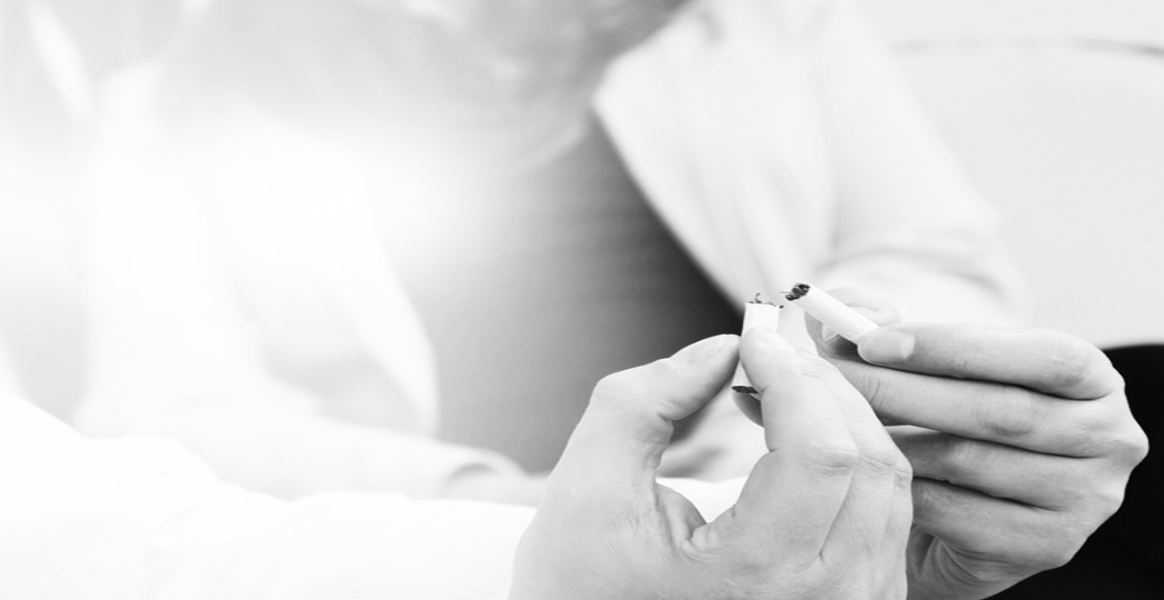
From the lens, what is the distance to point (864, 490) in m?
0.26

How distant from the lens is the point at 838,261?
2.09ft

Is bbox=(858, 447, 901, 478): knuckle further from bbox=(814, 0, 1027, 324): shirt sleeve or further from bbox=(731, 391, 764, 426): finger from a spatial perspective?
bbox=(814, 0, 1027, 324): shirt sleeve

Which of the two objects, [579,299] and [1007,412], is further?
[579,299]

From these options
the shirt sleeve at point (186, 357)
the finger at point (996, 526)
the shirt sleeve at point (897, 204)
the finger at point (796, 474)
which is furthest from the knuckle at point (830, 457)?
the shirt sleeve at point (897, 204)

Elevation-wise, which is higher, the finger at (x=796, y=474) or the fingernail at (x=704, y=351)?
the fingernail at (x=704, y=351)

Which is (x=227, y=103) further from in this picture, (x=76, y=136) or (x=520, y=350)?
(x=520, y=350)

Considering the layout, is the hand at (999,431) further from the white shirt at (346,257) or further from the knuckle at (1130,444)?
the white shirt at (346,257)

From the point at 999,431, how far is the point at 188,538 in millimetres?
301

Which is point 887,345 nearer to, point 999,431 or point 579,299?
point 999,431

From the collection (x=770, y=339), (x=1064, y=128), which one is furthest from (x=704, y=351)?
(x=1064, y=128)

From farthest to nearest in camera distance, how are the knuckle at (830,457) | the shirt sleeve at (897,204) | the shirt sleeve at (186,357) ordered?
the shirt sleeve at (897,204) < the shirt sleeve at (186,357) < the knuckle at (830,457)

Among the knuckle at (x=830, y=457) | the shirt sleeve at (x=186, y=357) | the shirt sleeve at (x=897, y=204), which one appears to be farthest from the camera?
the shirt sleeve at (x=897, y=204)

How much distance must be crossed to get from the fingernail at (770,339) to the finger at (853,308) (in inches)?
1.6

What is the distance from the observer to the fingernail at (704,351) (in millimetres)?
277
